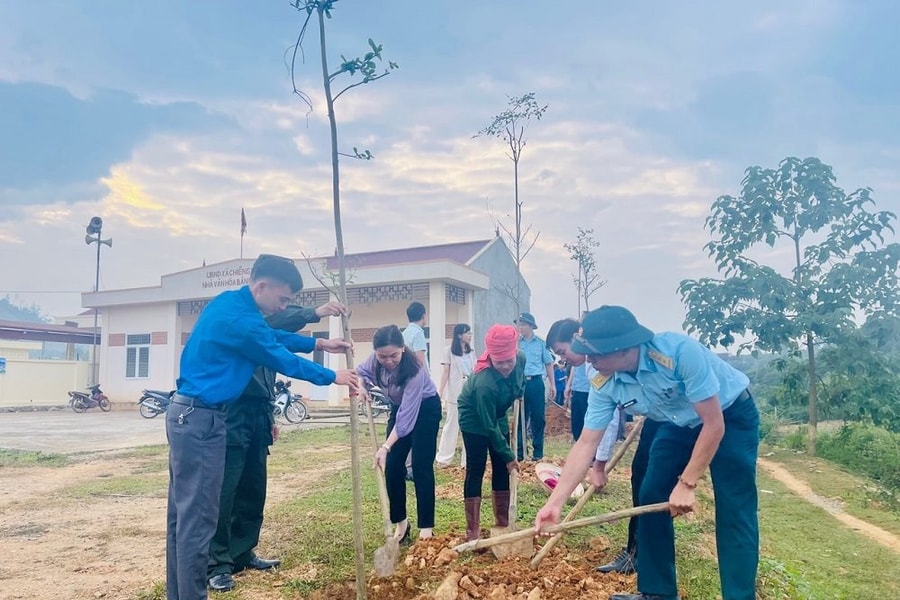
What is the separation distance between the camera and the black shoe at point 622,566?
140 inches

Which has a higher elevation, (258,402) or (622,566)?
(258,402)

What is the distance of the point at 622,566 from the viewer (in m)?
3.58

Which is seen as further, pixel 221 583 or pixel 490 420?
pixel 490 420

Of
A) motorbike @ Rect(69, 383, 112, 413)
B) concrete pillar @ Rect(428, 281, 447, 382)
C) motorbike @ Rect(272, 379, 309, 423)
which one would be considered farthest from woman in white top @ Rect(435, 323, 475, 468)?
motorbike @ Rect(69, 383, 112, 413)

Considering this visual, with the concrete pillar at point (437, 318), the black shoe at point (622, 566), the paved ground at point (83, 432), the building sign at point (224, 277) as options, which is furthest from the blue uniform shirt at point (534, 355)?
the building sign at point (224, 277)

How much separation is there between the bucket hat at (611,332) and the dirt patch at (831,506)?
11.8 feet

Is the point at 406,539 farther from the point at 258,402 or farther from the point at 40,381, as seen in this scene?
the point at 40,381

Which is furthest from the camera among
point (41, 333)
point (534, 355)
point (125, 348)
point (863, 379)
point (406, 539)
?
point (41, 333)

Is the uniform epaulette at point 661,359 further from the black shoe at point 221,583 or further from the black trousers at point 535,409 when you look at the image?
the black trousers at point 535,409

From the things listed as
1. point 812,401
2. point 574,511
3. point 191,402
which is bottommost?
point 574,511

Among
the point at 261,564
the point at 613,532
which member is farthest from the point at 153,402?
the point at 613,532

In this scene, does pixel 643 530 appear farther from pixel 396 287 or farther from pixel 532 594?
pixel 396 287

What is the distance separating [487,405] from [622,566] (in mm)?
1134

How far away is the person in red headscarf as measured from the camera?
3.87m
